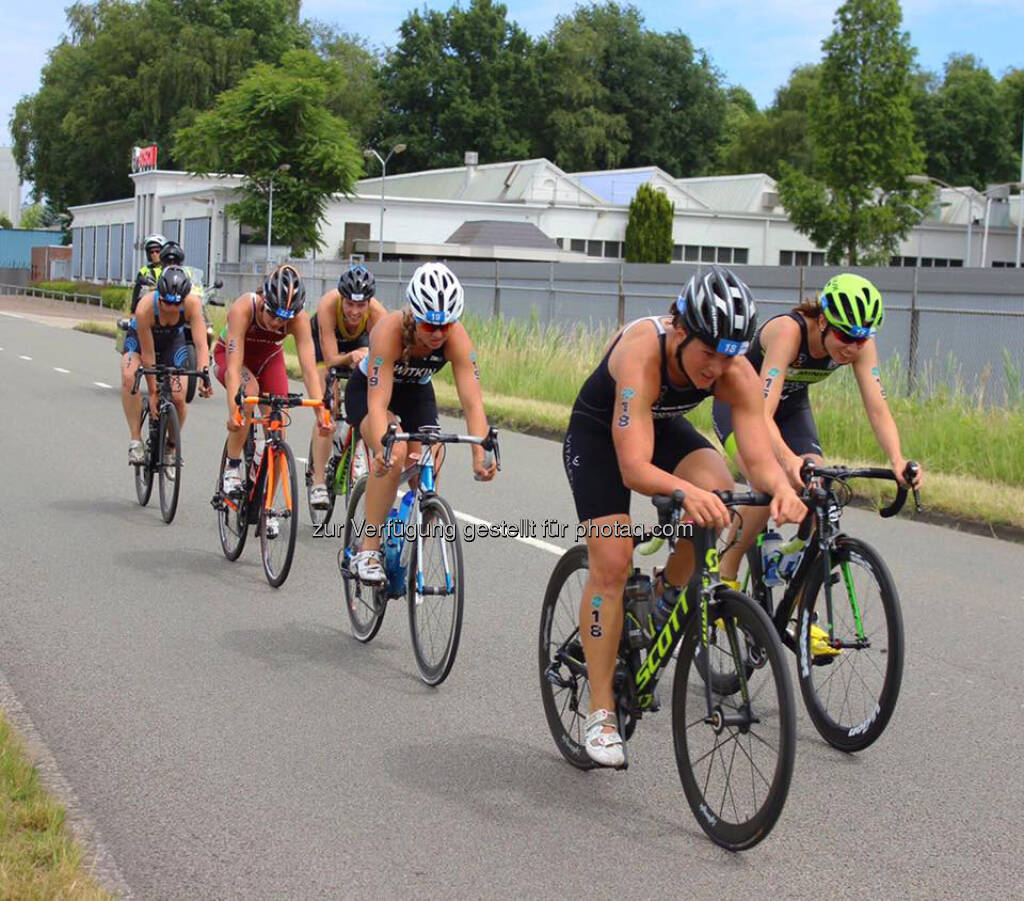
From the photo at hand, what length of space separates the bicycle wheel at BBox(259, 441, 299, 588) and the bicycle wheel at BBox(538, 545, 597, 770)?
301 cm

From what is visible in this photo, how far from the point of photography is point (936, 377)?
56.5 ft

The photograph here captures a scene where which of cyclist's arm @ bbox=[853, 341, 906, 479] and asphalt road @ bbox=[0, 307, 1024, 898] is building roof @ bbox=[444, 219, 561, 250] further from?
cyclist's arm @ bbox=[853, 341, 906, 479]

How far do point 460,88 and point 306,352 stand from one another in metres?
94.0

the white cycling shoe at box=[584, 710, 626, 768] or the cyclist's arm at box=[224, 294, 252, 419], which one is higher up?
the cyclist's arm at box=[224, 294, 252, 419]

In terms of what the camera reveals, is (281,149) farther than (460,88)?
No

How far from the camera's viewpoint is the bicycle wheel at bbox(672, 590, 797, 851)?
4344 mm

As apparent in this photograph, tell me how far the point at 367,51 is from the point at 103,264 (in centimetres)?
3143

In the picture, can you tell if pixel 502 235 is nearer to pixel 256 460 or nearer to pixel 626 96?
pixel 626 96

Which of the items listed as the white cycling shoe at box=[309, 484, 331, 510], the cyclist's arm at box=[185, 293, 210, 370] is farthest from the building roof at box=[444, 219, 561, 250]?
the white cycling shoe at box=[309, 484, 331, 510]

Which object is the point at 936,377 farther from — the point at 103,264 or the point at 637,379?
the point at 103,264

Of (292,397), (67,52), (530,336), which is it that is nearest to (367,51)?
(67,52)

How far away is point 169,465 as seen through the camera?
1105cm

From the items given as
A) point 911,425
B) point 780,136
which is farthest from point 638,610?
point 780,136

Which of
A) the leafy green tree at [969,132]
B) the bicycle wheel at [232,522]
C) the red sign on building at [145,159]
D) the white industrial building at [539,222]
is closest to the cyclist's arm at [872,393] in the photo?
the bicycle wheel at [232,522]
